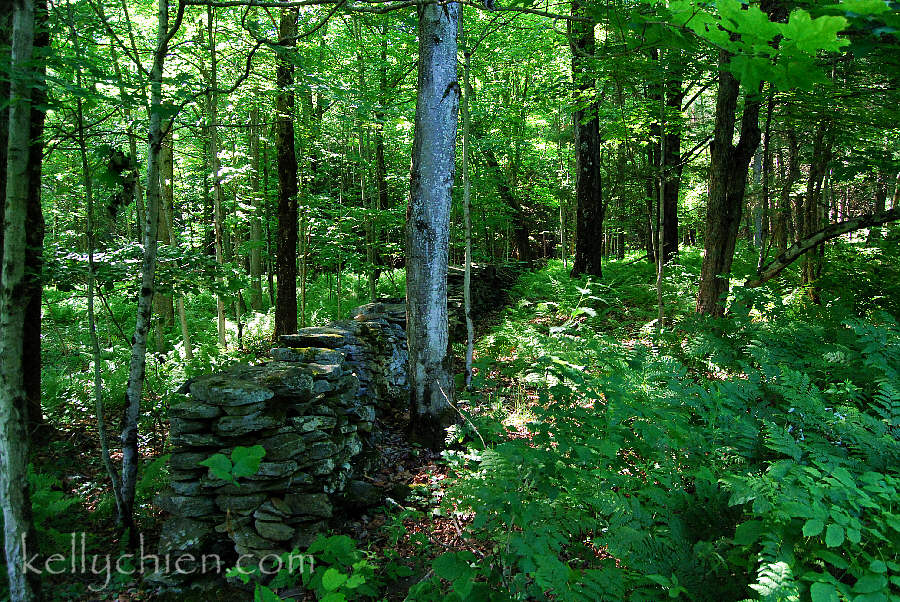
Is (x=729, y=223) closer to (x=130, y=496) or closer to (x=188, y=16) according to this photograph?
(x=130, y=496)

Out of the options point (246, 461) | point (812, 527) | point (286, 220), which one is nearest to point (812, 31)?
point (812, 527)

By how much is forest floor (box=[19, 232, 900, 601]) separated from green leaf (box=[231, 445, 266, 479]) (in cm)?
99

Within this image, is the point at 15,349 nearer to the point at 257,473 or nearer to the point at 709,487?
the point at 257,473

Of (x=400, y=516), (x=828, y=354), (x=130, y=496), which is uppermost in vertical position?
(x=828, y=354)

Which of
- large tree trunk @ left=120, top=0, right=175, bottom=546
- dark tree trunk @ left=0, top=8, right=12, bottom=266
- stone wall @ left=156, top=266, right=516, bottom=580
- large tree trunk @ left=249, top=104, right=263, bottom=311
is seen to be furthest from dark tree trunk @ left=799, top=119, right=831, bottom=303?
large tree trunk @ left=249, top=104, right=263, bottom=311

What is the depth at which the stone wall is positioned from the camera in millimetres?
3330

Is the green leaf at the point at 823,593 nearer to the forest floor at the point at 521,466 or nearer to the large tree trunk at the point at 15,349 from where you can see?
the forest floor at the point at 521,466

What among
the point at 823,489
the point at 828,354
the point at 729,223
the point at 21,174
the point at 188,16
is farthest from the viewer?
the point at 188,16

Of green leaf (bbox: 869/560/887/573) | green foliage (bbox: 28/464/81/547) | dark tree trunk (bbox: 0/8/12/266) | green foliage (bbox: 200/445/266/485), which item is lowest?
green foliage (bbox: 28/464/81/547)

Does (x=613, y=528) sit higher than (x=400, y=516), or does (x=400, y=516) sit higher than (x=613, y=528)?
(x=613, y=528)

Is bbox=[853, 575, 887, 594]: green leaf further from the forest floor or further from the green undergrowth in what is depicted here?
the forest floor

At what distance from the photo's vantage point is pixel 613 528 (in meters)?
2.00

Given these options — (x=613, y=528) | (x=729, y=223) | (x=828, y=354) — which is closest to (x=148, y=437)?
(x=613, y=528)

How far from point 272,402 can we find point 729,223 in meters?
5.61
